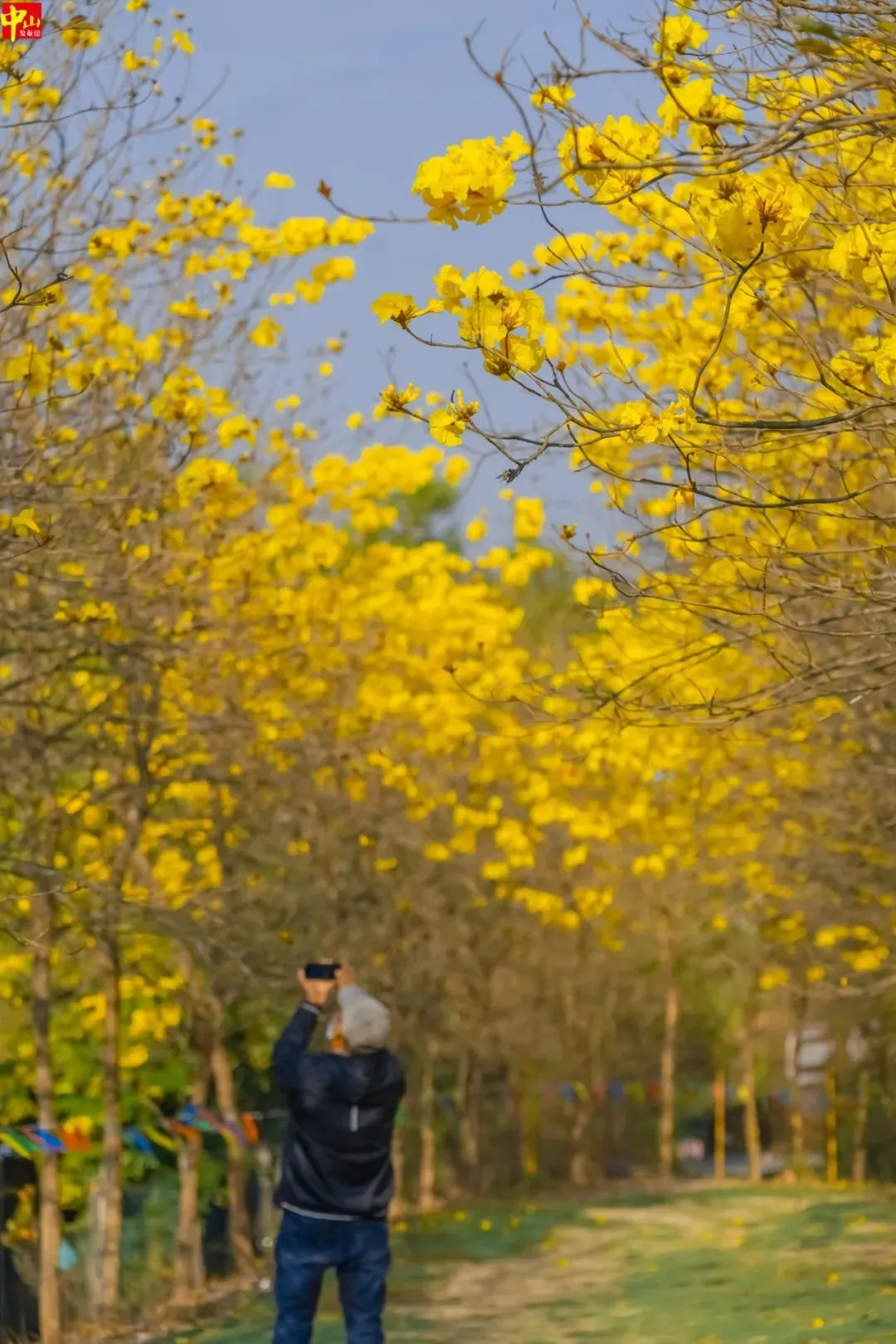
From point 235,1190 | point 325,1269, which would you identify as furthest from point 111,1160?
point 325,1269

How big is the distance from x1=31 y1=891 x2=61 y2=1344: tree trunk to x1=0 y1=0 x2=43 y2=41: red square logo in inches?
218

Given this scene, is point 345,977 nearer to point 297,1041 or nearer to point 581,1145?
point 297,1041

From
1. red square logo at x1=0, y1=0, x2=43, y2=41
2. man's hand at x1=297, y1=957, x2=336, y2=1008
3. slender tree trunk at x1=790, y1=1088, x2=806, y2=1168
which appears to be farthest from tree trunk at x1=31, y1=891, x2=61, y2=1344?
slender tree trunk at x1=790, y1=1088, x2=806, y2=1168

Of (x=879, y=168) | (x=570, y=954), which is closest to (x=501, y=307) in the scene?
(x=879, y=168)

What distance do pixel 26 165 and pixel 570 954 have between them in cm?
2065

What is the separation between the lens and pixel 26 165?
8.88m

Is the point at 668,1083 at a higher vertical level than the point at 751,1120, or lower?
higher

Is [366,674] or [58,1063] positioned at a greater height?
[366,674]

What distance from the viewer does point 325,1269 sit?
8.44 m

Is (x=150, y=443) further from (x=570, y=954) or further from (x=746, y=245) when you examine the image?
(x=570, y=954)

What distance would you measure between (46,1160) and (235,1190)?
396cm

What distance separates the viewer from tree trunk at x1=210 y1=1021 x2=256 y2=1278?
51.3 ft

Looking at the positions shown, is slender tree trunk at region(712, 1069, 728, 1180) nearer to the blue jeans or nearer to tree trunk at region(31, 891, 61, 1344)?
tree trunk at region(31, 891, 61, 1344)

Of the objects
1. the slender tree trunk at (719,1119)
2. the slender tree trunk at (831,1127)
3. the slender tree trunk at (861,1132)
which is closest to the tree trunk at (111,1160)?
the slender tree trunk at (861,1132)
